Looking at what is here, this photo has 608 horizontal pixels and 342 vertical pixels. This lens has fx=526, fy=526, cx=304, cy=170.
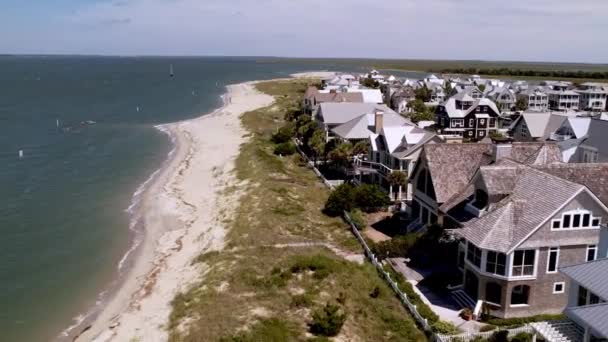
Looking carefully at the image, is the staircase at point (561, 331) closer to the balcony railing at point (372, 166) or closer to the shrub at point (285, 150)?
the balcony railing at point (372, 166)

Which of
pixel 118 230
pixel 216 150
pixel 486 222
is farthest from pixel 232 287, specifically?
pixel 216 150

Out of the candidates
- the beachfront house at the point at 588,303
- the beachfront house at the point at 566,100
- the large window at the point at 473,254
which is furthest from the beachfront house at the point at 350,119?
the beachfront house at the point at 566,100

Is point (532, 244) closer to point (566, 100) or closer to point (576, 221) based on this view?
point (576, 221)

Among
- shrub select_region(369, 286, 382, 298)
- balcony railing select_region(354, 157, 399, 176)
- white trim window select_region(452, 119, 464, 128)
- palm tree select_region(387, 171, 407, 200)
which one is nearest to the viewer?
shrub select_region(369, 286, 382, 298)

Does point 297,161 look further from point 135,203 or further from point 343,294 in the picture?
point 343,294

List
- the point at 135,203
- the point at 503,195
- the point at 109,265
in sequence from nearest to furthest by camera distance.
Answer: the point at 503,195, the point at 109,265, the point at 135,203

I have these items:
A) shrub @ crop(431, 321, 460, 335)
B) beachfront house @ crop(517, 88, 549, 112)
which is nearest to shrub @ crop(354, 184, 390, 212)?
shrub @ crop(431, 321, 460, 335)

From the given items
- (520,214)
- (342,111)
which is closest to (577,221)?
(520,214)

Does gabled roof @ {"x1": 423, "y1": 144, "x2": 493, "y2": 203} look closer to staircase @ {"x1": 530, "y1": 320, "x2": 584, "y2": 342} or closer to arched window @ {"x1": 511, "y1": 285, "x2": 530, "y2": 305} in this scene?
arched window @ {"x1": 511, "y1": 285, "x2": 530, "y2": 305}
